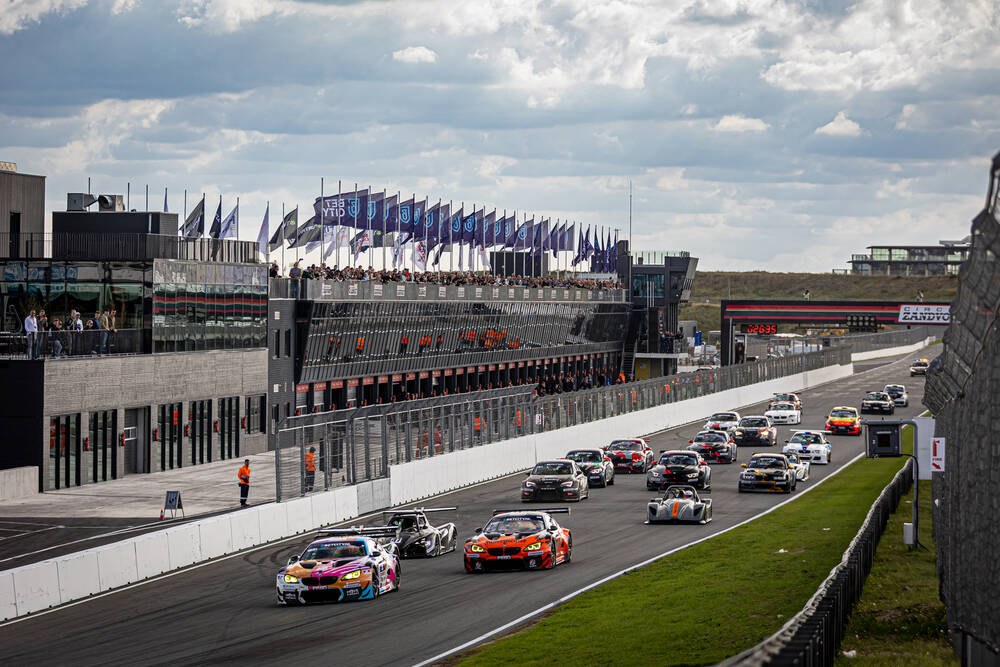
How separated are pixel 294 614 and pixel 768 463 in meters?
24.3

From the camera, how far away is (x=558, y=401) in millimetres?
58688

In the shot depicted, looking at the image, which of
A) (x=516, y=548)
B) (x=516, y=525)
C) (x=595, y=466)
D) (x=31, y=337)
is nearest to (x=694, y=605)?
(x=516, y=548)

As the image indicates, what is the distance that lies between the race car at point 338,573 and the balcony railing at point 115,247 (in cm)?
3452

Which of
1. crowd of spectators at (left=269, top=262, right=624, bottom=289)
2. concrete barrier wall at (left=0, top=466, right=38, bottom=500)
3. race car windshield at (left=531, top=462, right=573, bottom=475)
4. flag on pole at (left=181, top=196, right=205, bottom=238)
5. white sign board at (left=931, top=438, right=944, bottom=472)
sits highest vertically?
flag on pole at (left=181, top=196, right=205, bottom=238)

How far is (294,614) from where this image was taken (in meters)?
23.7

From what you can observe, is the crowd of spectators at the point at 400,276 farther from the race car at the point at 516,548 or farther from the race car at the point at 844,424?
the race car at the point at 516,548

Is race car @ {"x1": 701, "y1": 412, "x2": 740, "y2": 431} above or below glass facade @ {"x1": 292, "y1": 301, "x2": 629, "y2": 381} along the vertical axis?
below

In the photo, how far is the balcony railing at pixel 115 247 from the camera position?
57750mm

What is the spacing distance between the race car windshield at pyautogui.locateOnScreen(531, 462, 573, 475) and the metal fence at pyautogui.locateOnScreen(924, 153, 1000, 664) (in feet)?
94.9

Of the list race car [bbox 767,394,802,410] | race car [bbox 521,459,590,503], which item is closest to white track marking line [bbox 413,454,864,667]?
race car [bbox 521,459,590,503]

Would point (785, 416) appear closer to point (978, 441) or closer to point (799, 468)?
point (799, 468)

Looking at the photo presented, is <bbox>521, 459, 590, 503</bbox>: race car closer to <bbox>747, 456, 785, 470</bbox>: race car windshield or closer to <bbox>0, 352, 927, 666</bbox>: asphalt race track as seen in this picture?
<bbox>0, 352, 927, 666</bbox>: asphalt race track

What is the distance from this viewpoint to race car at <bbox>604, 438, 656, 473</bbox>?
5200 centimetres

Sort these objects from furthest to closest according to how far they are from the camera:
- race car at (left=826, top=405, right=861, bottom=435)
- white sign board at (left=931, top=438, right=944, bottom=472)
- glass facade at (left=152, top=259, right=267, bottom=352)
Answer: race car at (left=826, top=405, right=861, bottom=435) < glass facade at (left=152, top=259, right=267, bottom=352) < white sign board at (left=931, top=438, right=944, bottom=472)
